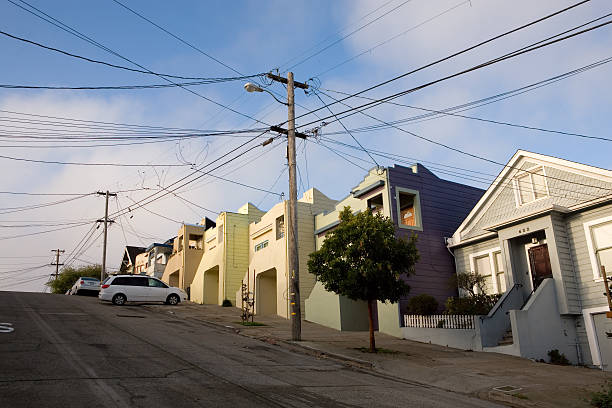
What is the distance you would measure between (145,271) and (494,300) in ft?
156

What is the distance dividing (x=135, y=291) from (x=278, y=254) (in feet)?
27.0

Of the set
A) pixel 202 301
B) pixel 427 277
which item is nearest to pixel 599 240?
pixel 427 277

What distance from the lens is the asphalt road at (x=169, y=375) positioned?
7.97 metres

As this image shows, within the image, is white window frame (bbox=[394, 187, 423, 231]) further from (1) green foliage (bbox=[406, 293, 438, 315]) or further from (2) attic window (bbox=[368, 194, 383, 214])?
(1) green foliage (bbox=[406, 293, 438, 315])

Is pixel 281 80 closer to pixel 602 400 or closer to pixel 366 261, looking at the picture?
pixel 366 261

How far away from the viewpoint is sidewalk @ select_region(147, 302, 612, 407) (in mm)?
10577

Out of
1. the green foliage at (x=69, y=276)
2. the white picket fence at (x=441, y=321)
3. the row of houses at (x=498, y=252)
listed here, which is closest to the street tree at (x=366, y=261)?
the white picket fence at (x=441, y=321)

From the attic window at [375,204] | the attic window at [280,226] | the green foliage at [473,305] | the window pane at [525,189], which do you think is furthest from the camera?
the attic window at [280,226]

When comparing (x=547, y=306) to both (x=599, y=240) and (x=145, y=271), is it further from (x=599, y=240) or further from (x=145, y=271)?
(x=145, y=271)

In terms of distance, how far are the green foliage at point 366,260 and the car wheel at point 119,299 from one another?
15.3 meters

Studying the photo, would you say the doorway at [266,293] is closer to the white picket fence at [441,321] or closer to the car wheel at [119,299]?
the car wheel at [119,299]

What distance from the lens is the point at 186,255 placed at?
137ft

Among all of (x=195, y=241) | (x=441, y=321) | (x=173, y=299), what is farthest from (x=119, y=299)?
(x=195, y=241)

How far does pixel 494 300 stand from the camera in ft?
64.1
